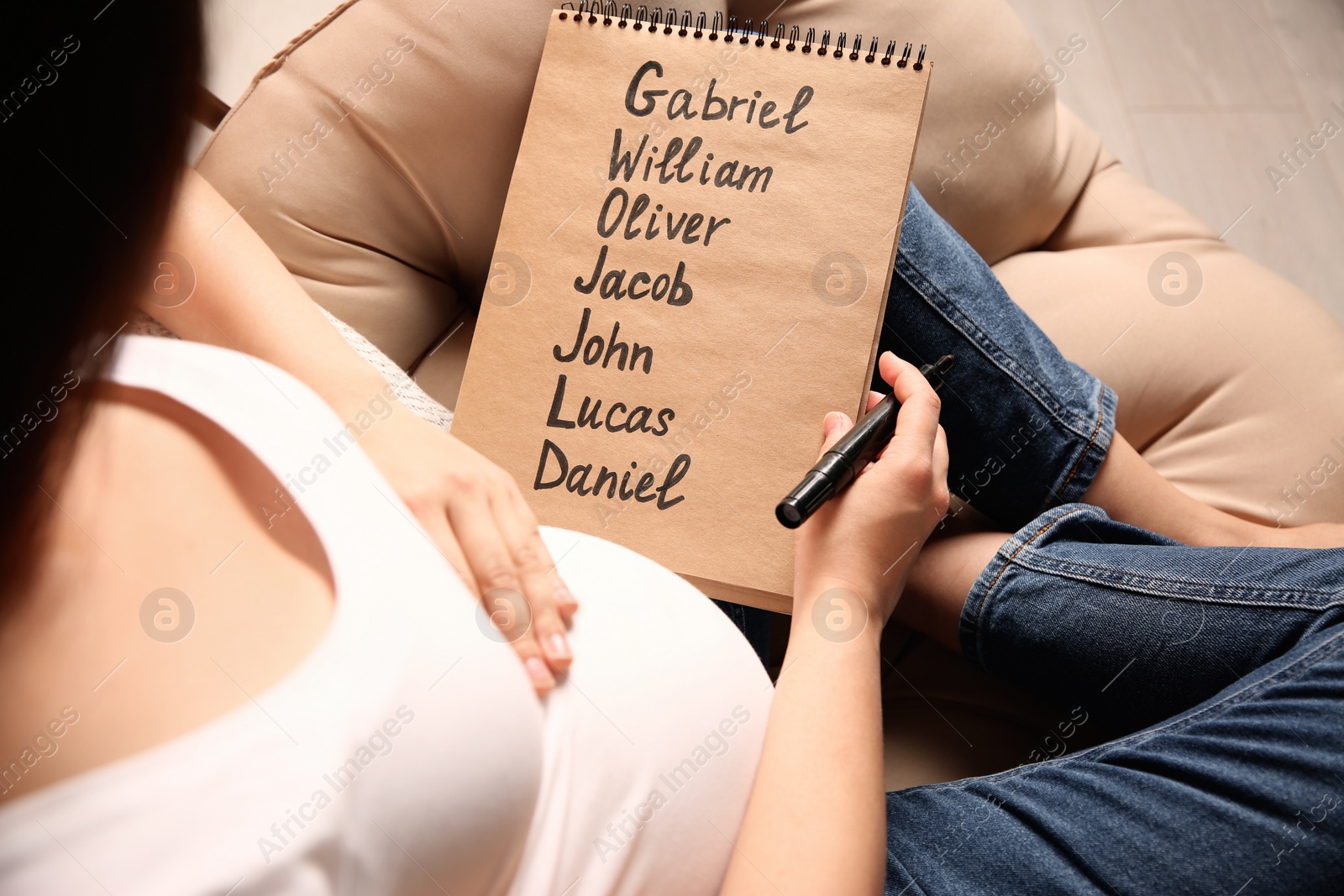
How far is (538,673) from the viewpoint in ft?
1.37

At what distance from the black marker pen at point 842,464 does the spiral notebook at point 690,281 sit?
2 centimetres

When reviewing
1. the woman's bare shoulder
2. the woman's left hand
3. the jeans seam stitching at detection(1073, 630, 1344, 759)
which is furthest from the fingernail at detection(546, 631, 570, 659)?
the jeans seam stitching at detection(1073, 630, 1344, 759)

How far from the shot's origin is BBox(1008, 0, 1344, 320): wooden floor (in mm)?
1271

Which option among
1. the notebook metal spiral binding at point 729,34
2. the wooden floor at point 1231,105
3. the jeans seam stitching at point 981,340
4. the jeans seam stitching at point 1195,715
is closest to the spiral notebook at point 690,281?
the notebook metal spiral binding at point 729,34

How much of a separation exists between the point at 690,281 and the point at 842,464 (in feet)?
0.57

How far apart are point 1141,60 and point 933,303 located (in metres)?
1.07

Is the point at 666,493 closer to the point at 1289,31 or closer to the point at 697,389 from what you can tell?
the point at 697,389

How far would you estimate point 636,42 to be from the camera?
23.1 inches

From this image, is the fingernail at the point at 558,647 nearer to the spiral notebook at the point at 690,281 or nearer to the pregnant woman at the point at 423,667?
the pregnant woman at the point at 423,667

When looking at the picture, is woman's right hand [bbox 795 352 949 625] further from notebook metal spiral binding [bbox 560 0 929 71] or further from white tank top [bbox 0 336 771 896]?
notebook metal spiral binding [bbox 560 0 929 71]

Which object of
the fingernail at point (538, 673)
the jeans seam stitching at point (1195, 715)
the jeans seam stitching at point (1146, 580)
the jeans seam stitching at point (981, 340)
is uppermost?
the jeans seam stitching at point (981, 340)

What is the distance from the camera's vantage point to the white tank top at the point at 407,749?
327mm

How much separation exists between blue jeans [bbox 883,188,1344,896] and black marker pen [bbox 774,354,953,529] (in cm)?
14

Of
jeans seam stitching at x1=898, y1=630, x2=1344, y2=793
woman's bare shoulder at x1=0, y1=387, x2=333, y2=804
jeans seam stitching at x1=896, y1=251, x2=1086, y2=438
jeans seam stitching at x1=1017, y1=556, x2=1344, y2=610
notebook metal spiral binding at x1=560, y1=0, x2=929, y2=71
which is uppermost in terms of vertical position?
notebook metal spiral binding at x1=560, y1=0, x2=929, y2=71
